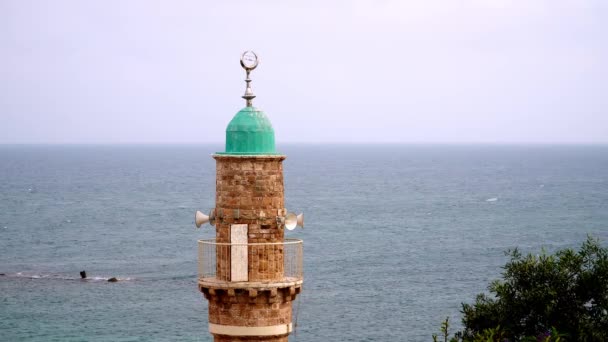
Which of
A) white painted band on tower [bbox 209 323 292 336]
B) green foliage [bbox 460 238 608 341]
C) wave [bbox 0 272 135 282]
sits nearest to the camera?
white painted band on tower [bbox 209 323 292 336]

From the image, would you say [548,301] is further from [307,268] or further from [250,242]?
[307,268]

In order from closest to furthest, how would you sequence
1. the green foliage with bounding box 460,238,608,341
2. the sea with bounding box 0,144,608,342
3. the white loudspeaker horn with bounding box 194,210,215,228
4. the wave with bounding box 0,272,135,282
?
the white loudspeaker horn with bounding box 194,210,215,228 < the green foliage with bounding box 460,238,608,341 < the sea with bounding box 0,144,608,342 < the wave with bounding box 0,272,135,282

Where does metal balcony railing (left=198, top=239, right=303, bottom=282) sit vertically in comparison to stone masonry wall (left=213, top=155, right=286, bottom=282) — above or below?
below

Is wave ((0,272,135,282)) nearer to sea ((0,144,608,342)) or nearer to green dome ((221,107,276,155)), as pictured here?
sea ((0,144,608,342))

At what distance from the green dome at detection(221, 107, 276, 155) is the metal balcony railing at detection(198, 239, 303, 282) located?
→ 1874mm

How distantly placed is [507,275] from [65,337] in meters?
56.8

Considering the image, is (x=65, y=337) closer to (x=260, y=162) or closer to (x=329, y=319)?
(x=329, y=319)

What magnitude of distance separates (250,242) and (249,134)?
7.04ft

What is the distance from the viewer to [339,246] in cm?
14350

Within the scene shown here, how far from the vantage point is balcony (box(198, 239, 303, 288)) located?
22.4 meters

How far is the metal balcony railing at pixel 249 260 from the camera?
22391mm

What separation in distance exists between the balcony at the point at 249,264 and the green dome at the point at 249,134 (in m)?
1.89

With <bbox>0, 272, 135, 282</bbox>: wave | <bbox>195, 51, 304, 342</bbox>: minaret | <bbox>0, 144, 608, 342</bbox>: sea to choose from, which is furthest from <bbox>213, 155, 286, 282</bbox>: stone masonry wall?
<bbox>0, 272, 135, 282</bbox>: wave

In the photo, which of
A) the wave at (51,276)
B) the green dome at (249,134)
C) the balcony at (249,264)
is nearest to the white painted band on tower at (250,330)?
the balcony at (249,264)
